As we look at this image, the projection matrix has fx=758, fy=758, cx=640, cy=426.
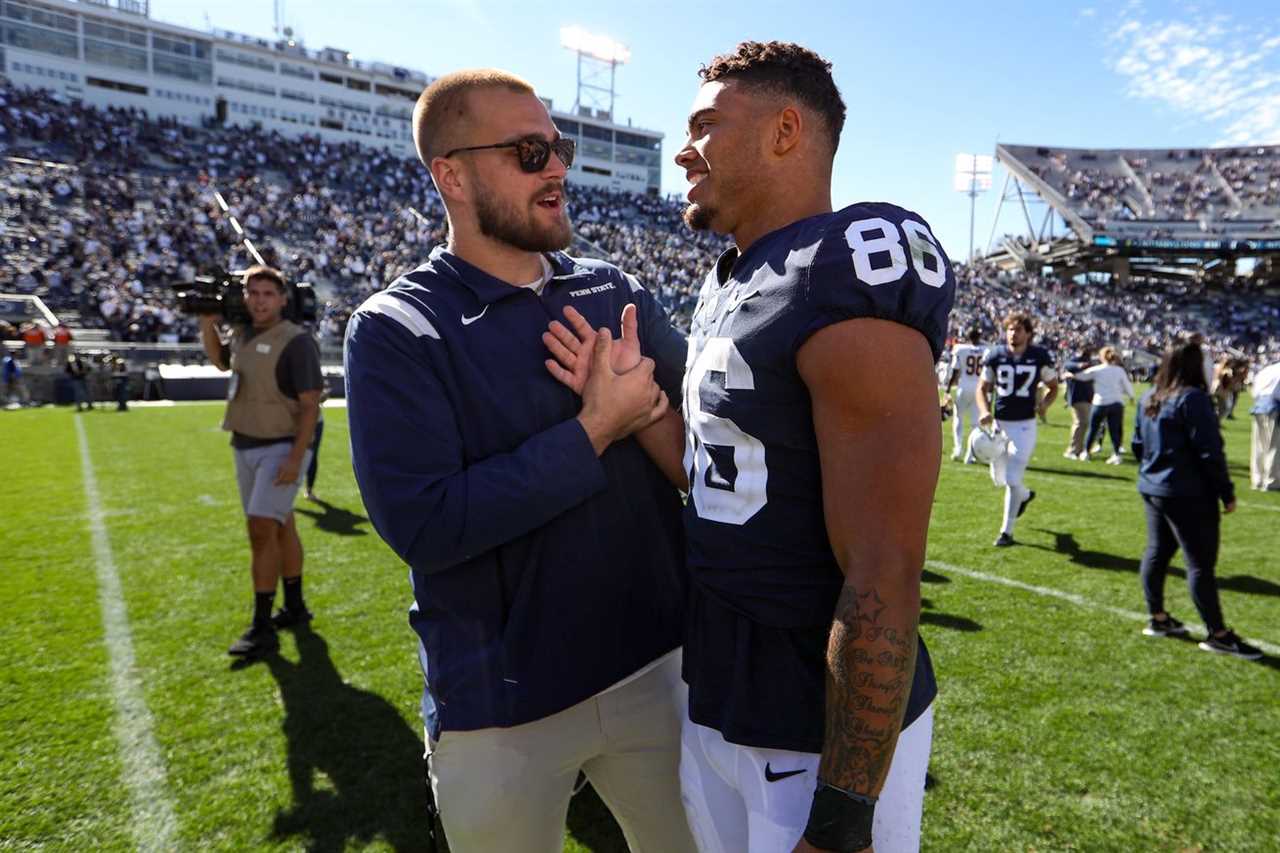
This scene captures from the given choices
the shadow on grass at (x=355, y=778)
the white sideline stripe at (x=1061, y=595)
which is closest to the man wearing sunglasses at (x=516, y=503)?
the shadow on grass at (x=355, y=778)

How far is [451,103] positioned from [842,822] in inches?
66.3

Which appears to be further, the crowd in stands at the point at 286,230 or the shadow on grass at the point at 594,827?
the crowd in stands at the point at 286,230

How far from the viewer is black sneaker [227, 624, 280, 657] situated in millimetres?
4504

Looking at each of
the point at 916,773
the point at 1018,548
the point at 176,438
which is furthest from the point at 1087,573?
the point at 176,438

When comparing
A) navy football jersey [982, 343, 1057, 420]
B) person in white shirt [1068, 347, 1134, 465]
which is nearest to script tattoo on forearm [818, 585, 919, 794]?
navy football jersey [982, 343, 1057, 420]

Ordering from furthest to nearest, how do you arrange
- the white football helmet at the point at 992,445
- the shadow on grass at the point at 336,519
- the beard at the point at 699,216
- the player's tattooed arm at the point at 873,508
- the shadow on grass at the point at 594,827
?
the shadow on grass at the point at 336,519 < the white football helmet at the point at 992,445 < the shadow on grass at the point at 594,827 < the beard at the point at 699,216 < the player's tattooed arm at the point at 873,508

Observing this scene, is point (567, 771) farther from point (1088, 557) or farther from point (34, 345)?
point (34, 345)

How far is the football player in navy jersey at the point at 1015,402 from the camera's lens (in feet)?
23.2

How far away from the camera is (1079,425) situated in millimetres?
12633

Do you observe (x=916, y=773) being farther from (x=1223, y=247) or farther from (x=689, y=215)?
(x=1223, y=247)

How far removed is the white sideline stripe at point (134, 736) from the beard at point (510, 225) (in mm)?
2665

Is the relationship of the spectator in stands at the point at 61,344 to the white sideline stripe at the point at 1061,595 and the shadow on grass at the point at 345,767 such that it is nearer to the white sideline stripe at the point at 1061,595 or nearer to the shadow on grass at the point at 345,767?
the shadow on grass at the point at 345,767

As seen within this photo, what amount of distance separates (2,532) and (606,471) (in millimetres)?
8251

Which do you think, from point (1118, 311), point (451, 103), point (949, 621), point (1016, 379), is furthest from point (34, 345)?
point (1118, 311)
